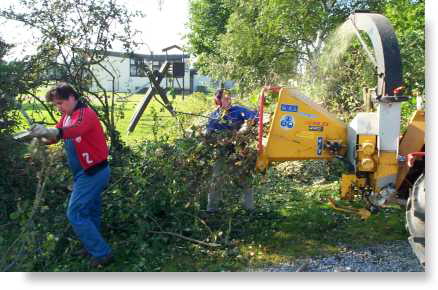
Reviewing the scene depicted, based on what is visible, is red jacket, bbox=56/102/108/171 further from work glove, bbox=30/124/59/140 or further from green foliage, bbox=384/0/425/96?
green foliage, bbox=384/0/425/96

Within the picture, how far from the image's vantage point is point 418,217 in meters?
3.57

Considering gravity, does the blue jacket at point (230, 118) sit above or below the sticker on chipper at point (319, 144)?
above

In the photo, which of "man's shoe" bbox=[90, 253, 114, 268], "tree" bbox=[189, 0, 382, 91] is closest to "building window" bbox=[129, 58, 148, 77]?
"man's shoe" bbox=[90, 253, 114, 268]

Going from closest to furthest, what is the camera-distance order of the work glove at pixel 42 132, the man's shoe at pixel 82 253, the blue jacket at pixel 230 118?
1. the work glove at pixel 42 132
2. the man's shoe at pixel 82 253
3. the blue jacket at pixel 230 118

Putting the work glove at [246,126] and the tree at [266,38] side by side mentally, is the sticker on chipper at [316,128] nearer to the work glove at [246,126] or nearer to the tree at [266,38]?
the work glove at [246,126]

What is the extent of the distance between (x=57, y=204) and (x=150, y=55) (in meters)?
1.91

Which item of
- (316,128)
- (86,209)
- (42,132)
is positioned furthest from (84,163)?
(316,128)

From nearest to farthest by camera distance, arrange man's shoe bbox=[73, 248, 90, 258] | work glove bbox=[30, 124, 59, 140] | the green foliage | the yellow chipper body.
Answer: work glove bbox=[30, 124, 59, 140] → the yellow chipper body → man's shoe bbox=[73, 248, 90, 258] → the green foliage

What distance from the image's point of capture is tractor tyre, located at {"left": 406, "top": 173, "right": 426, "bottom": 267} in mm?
3568

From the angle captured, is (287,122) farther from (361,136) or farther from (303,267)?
(303,267)

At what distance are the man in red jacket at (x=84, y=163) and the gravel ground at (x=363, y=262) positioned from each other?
4.16ft

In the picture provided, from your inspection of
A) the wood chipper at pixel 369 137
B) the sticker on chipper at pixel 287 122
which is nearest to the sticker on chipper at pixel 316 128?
the wood chipper at pixel 369 137

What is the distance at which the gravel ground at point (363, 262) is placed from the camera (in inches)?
152

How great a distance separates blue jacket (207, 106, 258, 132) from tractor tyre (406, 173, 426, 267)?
61.4 inches
